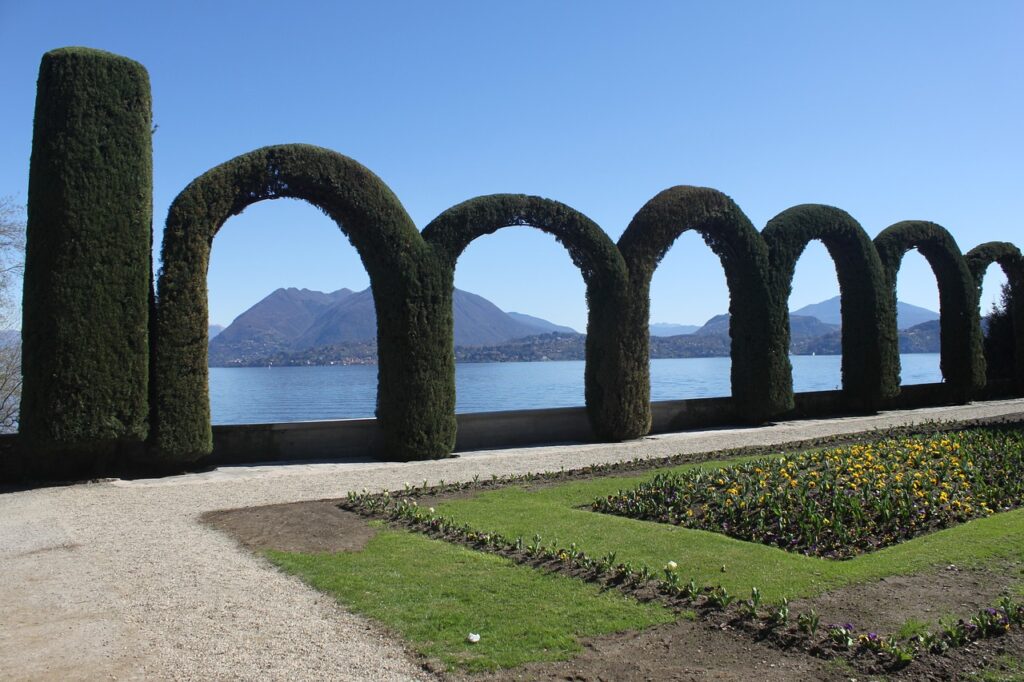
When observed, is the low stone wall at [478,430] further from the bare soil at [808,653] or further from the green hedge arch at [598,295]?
the bare soil at [808,653]

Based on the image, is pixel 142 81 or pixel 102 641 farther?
pixel 142 81

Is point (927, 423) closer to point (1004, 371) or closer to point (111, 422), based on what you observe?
point (1004, 371)

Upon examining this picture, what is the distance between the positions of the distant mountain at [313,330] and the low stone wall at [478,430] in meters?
85.5

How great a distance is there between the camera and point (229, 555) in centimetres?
675

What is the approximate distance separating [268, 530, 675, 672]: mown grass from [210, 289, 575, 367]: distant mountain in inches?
3753

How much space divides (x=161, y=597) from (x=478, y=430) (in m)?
9.35

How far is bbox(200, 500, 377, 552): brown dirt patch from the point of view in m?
7.06

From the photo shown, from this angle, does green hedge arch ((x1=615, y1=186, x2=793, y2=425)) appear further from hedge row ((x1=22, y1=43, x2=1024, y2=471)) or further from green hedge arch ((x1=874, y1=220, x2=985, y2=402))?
green hedge arch ((x1=874, y1=220, x2=985, y2=402))

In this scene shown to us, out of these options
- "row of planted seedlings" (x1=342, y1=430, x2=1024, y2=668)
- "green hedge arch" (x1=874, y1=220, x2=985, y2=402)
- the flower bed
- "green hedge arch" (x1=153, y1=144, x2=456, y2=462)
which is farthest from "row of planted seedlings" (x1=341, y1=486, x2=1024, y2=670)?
"green hedge arch" (x1=874, y1=220, x2=985, y2=402)

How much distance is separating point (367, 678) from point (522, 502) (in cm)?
472

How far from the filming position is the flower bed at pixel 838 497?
7.08 meters

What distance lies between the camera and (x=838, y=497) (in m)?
7.80

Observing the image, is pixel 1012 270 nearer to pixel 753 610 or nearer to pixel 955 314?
pixel 955 314

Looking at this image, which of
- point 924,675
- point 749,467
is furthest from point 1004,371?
point 924,675
